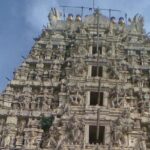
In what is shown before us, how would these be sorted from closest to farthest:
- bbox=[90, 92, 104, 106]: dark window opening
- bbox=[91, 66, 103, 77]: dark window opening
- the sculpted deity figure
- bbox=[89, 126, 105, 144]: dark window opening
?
1. bbox=[89, 126, 105, 144]: dark window opening
2. bbox=[90, 92, 104, 106]: dark window opening
3. bbox=[91, 66, 103, 77]: dark window opening
4. the sculpted deity figure

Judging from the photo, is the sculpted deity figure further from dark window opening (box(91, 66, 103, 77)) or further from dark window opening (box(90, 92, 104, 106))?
dark window opening (box(90, 92, 104, 106))

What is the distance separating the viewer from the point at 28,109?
64.8 feet

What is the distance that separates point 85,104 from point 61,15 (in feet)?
31.5

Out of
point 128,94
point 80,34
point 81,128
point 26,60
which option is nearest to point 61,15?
point 80,34

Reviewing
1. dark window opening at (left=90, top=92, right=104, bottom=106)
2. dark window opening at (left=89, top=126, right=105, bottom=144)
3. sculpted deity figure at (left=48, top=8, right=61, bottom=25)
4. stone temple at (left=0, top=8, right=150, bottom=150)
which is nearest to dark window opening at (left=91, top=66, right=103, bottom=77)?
stone temple at (left=0, top=8, right=150, bottom=150)

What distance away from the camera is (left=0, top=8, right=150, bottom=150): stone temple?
18453 millimetres

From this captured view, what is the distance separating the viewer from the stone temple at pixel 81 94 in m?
18.5

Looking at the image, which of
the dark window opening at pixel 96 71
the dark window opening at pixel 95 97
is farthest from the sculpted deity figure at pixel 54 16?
the dark window opening at pixel 95 97

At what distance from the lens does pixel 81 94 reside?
67.1 ft

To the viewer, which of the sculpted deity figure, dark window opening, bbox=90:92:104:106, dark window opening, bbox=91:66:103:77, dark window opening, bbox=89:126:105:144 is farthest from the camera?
the sculpted deity figure

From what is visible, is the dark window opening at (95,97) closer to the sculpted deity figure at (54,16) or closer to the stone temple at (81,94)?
the stone temple at (81,94)

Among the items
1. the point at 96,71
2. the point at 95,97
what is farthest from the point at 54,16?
the point at 95,97

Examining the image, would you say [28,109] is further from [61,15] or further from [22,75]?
[61,15]

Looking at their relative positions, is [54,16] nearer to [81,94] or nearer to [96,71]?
[96,71]
